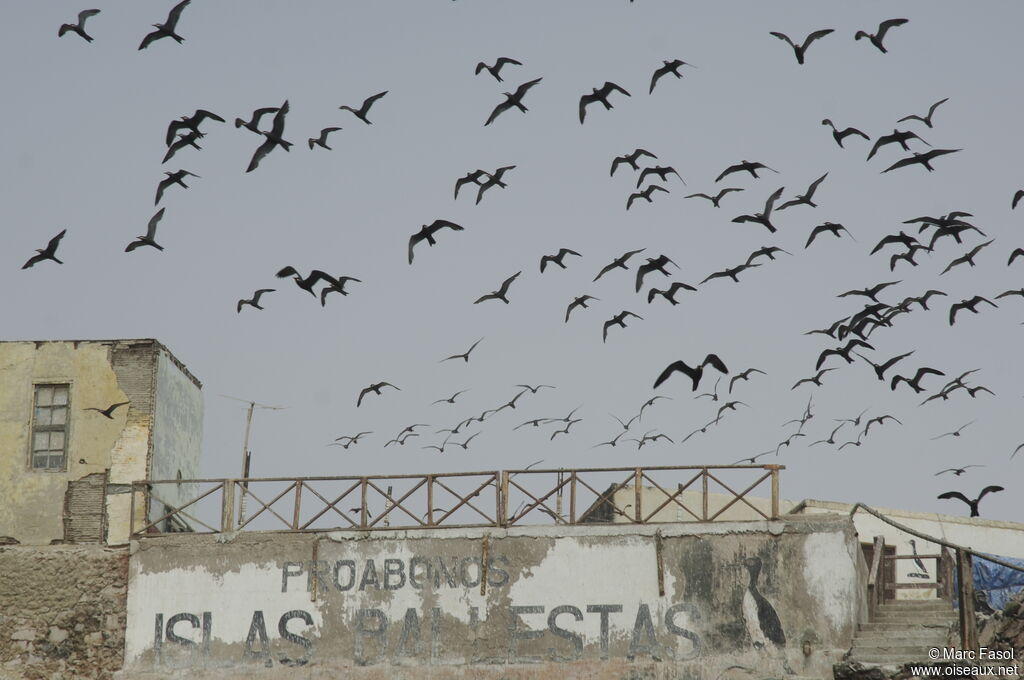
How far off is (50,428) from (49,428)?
2 cm

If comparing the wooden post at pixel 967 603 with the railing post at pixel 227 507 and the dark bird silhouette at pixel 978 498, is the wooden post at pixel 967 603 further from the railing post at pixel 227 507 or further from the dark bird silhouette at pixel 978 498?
the railing post at pixel 227 507

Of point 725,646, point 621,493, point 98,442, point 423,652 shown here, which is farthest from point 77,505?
point 621,493

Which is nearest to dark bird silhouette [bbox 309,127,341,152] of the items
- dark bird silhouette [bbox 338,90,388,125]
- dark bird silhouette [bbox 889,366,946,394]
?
dark bird silhouette [bbox 338,90,388,125]

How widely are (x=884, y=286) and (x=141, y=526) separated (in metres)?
14.6

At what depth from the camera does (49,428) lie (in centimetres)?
2792

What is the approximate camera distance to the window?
90.9ft

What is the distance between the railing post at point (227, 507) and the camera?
26531 mm

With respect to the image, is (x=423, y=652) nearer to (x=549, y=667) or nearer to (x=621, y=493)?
(x=549, y=667)

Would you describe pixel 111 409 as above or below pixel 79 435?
above

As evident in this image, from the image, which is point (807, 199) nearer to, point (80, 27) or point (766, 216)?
point (766, 216)

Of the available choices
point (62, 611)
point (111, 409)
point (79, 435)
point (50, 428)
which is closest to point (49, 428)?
point (50, 428)

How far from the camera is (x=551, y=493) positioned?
84.7ft

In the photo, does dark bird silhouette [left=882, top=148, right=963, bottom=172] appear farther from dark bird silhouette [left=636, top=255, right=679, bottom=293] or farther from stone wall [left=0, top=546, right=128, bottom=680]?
stone wall [left=0, top=546, right=128, bottom=680]

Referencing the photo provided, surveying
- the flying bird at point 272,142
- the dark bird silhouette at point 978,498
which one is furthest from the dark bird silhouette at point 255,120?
the dark bird silhouette at point 978,498
